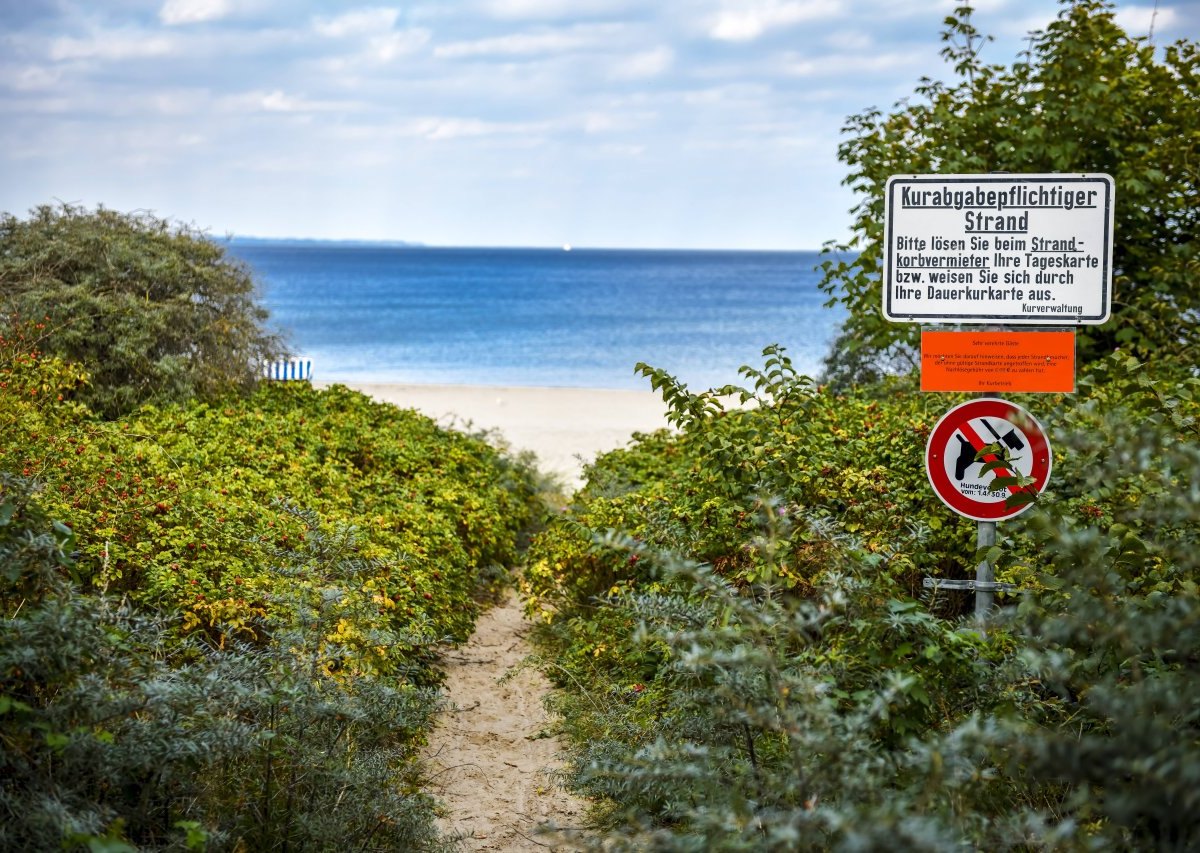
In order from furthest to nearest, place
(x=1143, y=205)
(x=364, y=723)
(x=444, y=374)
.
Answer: (x=444, y=374)
(x=1143, y=205)
(x=364, y=723)

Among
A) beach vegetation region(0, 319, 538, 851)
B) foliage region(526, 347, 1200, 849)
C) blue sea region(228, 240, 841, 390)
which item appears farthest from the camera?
blue sea region(228, 240, 841, 390)

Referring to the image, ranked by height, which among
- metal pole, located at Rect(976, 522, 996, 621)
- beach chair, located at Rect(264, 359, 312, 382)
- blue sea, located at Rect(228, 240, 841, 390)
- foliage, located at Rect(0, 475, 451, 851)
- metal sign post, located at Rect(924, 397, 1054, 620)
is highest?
blue sea, located at Rect(228, 240, 841, 390)

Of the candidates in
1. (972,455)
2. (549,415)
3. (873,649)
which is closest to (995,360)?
(972,455)

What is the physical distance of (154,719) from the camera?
349cm

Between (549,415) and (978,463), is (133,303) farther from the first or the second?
(549,415)

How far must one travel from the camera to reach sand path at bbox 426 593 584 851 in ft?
15.5

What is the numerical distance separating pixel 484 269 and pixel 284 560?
128631mm

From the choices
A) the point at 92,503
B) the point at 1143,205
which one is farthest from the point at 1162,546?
the point at 1143,205

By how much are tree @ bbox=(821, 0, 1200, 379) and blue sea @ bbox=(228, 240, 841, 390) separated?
102 cm

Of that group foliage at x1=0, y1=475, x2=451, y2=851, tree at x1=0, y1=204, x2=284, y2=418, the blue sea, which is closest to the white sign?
foliage at x1=0, y1=475, x2=451, y2=851

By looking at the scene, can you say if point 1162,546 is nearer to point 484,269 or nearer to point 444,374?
point 444,374

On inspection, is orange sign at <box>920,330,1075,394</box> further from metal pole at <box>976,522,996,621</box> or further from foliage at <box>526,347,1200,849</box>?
metal pole at <box>976,522,996,621</box>

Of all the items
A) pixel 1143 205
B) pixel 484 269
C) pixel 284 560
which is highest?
pixel 484 269

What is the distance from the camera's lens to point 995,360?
5.01m
